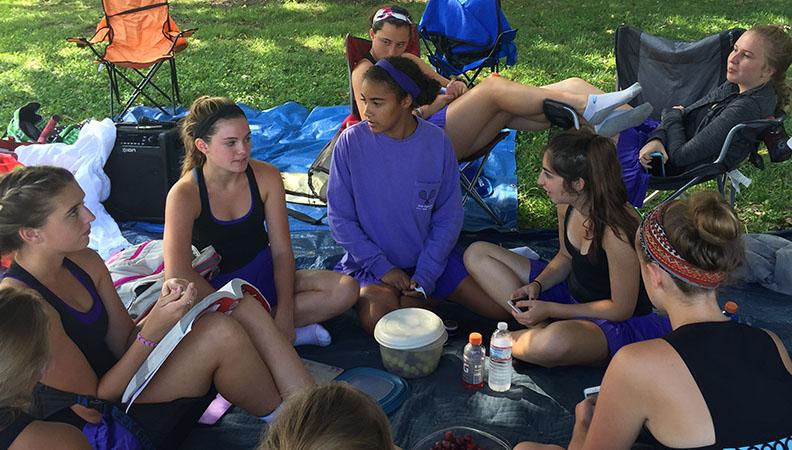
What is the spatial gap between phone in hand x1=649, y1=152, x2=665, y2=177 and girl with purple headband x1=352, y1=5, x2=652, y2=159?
217mm

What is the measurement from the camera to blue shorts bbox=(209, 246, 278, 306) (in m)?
2.92

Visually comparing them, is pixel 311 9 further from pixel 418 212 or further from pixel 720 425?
pixel 720 425

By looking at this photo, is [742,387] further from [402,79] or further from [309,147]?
[309,147]

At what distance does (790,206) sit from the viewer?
4.12 m

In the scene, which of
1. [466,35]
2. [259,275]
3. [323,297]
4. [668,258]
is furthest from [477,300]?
[466,35]

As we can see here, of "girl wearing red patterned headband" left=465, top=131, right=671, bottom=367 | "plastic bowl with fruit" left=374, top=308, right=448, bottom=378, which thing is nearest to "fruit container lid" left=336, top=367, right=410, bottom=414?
"plastic bowl with fruit" left=374, top=308, right=448, bottom=378

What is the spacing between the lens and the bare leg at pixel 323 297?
9.85ft

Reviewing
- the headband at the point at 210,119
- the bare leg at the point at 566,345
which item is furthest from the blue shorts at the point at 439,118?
the bare leg at the point at 566,345

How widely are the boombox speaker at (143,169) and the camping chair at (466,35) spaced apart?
208 cm

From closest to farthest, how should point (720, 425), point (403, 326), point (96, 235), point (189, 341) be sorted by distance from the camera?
point (720, 425)
point (189, 341)
point (403, 326)
point (96, 235)

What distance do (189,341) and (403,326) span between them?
2.68 ft

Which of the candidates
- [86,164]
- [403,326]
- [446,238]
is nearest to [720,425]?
[403,326]

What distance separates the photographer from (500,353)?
2596mm

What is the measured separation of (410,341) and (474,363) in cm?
25
